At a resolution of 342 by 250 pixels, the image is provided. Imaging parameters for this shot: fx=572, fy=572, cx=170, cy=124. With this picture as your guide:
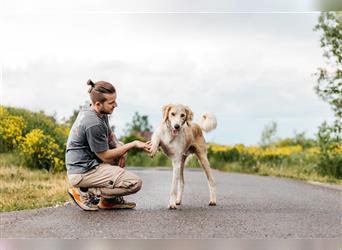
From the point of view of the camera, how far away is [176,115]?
3865 mm

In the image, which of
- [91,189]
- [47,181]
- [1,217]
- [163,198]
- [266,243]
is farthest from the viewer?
[47,181]

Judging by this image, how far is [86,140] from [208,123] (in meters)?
0.95

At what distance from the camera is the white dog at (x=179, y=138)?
12.7ft

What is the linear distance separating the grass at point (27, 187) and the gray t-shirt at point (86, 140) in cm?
52

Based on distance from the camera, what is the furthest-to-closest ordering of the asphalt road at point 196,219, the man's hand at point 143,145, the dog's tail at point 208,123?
the dog's tail at point 208,123
the man's hand at point 143,145
the asphalt road at point 196,219

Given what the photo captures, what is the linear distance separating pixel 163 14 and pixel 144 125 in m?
1.04

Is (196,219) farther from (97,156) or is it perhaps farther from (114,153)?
(97,156)

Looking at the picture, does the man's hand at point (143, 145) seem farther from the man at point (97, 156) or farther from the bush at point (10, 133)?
the bush at point (10, 133)

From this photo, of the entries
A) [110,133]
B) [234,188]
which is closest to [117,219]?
[110,133]

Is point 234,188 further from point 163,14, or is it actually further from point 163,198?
point 163,14

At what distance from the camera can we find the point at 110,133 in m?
4.08

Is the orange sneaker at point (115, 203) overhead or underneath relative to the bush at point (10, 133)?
underneath

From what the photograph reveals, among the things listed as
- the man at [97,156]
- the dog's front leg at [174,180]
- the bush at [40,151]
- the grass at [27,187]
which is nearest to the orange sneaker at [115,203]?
the man at [97,156]

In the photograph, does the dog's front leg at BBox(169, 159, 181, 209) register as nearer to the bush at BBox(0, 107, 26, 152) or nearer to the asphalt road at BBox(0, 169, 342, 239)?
the asphalt road at BBox(0, 169, 342, 239)
